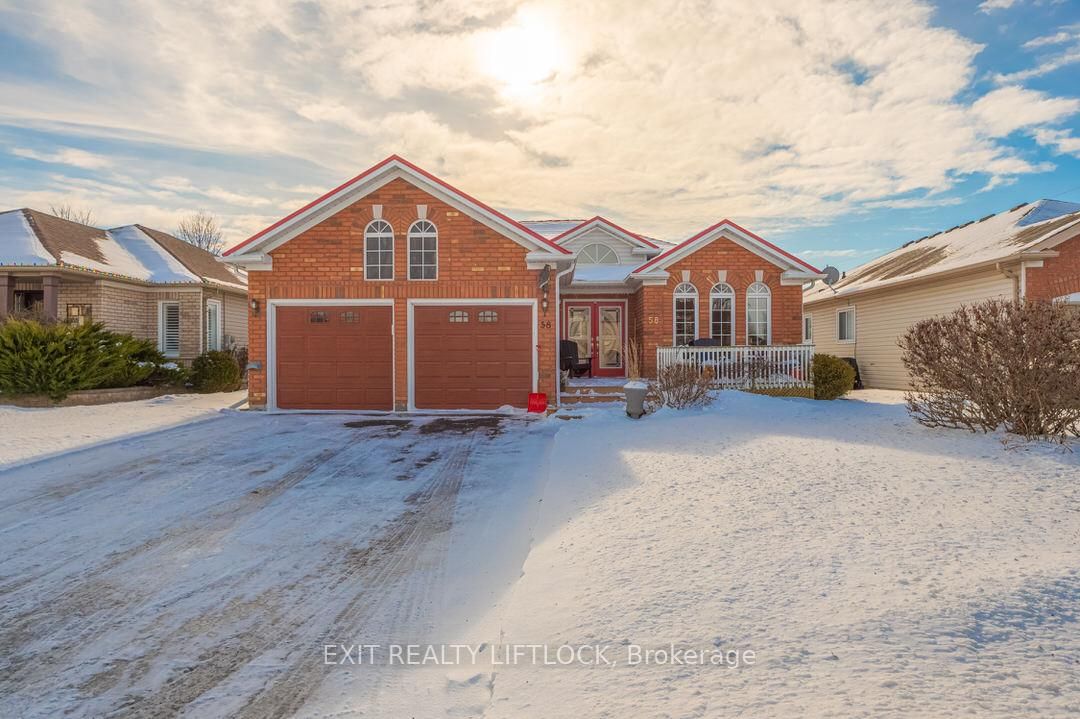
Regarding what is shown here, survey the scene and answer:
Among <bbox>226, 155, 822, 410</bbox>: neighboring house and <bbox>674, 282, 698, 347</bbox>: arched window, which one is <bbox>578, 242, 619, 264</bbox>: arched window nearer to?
<bbox>674, 282, 698, 347</bbox>: arched window

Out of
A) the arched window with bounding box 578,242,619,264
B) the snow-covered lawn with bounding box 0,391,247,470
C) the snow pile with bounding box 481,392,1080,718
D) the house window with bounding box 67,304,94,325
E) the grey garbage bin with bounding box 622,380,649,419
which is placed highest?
the arched window with bounding box 578,242,619,264

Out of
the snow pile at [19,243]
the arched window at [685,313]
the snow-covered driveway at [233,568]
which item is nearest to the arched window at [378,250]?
the snow-covered driveway at [233,568]

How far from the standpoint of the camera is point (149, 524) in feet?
17.5

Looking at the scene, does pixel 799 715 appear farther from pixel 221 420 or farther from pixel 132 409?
pixel 132 409

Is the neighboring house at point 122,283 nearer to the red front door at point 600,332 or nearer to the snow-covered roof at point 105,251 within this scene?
the snow-covered roof at point 105,251

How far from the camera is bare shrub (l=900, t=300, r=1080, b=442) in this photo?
7.00 meters

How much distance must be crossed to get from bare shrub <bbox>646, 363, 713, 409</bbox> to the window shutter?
55.4 ft

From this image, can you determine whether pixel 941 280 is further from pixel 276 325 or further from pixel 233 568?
pixel 233 568

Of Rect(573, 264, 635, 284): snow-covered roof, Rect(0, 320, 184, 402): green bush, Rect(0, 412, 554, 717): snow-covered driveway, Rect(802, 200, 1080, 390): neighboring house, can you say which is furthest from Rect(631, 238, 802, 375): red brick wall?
Rect(0, 320, 184, 402): green bush

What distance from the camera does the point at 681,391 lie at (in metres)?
11.9

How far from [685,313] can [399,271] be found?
816cm

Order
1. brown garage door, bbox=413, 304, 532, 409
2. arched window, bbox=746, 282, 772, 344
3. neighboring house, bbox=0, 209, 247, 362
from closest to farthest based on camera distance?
brown garage door, bbox=413, 304, 532, 409, arched window, bbox=746, 282, 772, 344, neighboring house, bbox=0, 209, 247, 362

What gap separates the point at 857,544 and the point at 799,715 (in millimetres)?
2196

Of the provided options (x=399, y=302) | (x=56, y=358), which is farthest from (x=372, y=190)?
(x=56, y=358)
